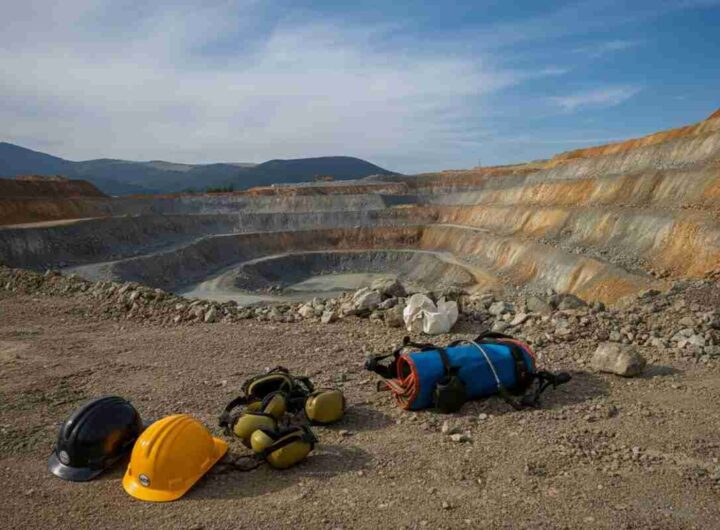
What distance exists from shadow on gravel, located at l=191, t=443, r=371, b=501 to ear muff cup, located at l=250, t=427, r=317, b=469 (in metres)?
0.11

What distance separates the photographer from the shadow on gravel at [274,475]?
14.4 feet

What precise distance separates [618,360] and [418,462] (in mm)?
3385

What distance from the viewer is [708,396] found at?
5691 mm

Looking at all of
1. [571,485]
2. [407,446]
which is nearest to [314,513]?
[407,446]

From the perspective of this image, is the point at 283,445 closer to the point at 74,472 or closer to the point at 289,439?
the point at 289,439

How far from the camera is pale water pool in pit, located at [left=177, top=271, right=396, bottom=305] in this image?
1108 inches

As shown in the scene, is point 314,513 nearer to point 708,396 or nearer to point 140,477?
point 140,477

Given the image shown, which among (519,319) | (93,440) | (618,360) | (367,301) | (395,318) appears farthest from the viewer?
(367,301)

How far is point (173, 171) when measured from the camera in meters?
156

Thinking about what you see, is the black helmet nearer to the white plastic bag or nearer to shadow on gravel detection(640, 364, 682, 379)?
the white plastic bag

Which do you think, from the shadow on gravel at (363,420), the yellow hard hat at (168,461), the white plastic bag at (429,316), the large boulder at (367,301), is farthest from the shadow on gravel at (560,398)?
the large boulder at (367,301)

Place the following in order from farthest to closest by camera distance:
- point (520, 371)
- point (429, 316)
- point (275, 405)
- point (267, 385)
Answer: point (429, 316) → point (267, 385) → point (520, 371) → point (275, 405)

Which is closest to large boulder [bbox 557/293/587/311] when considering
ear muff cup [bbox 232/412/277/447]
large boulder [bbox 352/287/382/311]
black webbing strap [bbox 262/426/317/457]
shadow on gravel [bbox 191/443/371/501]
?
large boulder [bbox 352/287/382/311]

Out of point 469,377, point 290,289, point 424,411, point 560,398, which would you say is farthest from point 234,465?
point 290,289
